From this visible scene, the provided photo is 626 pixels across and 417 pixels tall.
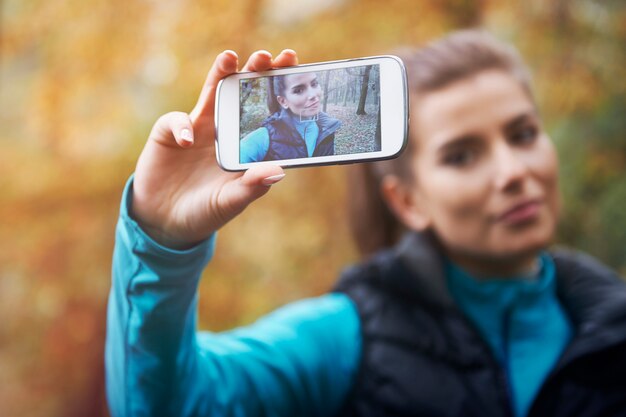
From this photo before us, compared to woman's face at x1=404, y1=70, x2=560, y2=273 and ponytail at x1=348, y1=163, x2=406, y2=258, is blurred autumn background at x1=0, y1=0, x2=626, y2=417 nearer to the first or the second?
ponytail at x1=348, y1=163, x2=406, y2=258

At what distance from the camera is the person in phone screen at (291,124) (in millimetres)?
624

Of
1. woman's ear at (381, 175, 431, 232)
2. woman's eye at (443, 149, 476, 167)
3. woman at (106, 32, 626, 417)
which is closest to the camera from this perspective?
woman at (106, 32, 626, 417)

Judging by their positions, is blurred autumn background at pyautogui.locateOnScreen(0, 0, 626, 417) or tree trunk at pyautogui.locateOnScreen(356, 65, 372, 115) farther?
blurred autumn background at pyautogui.locateOnScreen(0, 0, 626, 417)

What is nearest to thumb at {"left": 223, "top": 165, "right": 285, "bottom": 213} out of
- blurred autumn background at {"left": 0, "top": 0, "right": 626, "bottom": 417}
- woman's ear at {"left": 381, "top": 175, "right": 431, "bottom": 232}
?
woman's ear at {"left": 381, "top": 175, "right": 431, "bottom": 232}

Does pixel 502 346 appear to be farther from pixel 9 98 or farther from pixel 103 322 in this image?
pixel 9 98

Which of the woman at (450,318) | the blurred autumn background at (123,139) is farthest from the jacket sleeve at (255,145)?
the blurred autumn background at (123,139)

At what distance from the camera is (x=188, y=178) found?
27.0 inches

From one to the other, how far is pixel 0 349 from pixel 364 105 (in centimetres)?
152

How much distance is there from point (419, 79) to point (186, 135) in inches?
23.0

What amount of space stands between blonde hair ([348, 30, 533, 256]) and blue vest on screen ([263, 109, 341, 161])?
470mm

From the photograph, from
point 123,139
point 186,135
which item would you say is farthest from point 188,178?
point 123,139

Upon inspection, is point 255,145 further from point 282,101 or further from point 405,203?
point 405,203

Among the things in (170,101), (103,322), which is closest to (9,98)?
(170,101)

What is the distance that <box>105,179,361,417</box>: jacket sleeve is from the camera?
696mm
